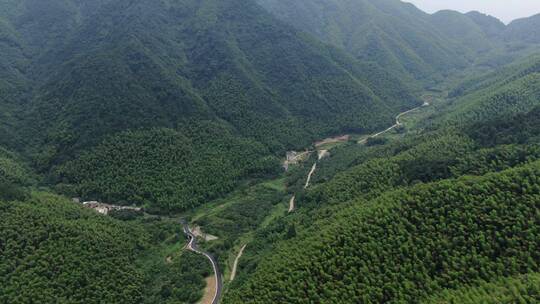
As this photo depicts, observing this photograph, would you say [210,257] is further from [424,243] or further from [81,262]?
[424,243]

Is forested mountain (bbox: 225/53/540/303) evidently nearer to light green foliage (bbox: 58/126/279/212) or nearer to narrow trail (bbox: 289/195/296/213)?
narrow trail (bbox: 289/195/296/213)

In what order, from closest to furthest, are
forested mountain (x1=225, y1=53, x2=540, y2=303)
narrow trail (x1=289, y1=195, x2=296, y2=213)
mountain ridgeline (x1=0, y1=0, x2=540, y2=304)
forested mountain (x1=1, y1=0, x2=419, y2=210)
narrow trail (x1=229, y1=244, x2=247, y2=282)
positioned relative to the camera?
forested mountain (x1=225, y1=53, x2=540, y2=303) → mountain ridgeline (x1=0, y1=0, x2=540, y2=304) → narrow trail (x1=229, y1=244, x2=247, y2=282) → narrow trail (x1=289, y1=195, x2=296, y2=213) → forested mountain (x1=1, y1=0, x2=419, y2=210)

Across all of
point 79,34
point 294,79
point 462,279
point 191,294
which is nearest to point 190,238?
point 191,294

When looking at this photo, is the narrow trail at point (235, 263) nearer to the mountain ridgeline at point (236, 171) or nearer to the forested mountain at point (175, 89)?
the mountain ridgeline at point (236, 171)

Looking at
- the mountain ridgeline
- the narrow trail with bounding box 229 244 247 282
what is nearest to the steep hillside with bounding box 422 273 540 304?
the mountain ridgeline

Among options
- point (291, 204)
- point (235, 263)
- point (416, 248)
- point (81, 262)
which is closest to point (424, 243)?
point (416, 248)

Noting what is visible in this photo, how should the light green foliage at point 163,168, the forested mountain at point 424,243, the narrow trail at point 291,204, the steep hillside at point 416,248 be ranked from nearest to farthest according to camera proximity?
the forested mountain at point 424,243, the steep hillside at point 416,248, the narrow trail at point 291,204, the light green foliage at point 163,168

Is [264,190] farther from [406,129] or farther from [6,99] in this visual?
[6,99]

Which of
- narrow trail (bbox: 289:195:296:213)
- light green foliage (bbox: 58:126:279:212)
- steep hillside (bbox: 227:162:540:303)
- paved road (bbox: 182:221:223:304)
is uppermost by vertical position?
steep hillside (bbox: 227:162:540:303)

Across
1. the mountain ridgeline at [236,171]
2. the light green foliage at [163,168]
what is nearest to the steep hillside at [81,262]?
the mountain ridgeline at [236,171]
